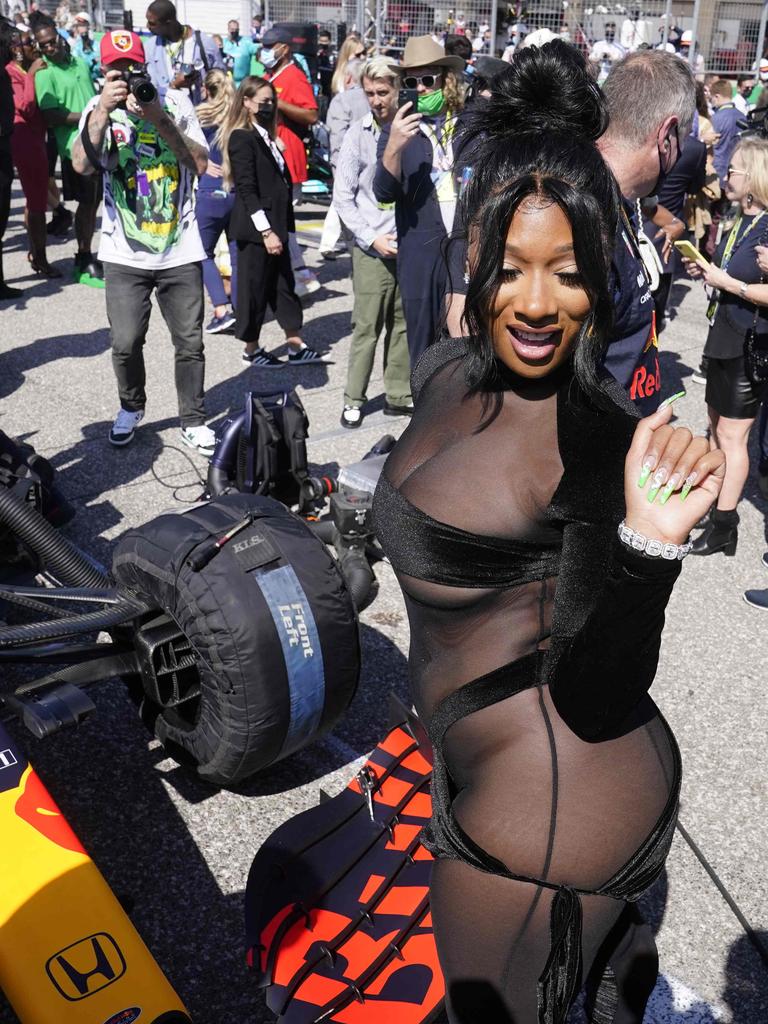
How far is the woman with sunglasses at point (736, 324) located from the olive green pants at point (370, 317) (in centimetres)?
200

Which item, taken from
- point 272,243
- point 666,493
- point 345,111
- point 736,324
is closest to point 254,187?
point 272,243

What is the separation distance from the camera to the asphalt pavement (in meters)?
2.70

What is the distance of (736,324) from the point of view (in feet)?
16.5

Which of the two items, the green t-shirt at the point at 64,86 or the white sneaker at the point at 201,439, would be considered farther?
the green t-shirt at the point at 64,86

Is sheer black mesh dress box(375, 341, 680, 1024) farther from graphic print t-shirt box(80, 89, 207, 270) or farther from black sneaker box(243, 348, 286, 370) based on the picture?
black sneaker box(243, 348, 286, 370)

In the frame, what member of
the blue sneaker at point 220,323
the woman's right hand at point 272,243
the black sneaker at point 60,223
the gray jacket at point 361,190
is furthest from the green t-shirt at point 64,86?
the gray jacket at point 361,190

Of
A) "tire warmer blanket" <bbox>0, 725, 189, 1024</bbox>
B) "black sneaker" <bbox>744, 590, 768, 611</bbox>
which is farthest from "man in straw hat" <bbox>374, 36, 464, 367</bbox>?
"tire warmer blanket" <bbox>0, 725, 189, 1024</bbox>

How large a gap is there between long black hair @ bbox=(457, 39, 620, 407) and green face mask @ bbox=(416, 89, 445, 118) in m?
4.36

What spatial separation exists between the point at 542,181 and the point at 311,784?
2312 millimetres

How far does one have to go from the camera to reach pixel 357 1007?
2.36m

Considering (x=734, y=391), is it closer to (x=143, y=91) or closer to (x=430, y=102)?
(x=430, y=102)

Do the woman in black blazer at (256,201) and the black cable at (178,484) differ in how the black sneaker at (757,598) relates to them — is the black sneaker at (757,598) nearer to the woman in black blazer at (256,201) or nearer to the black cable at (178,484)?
the black cable at (178,484)

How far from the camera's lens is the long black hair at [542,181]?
1.61m

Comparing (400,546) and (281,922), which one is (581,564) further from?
(281,922)
